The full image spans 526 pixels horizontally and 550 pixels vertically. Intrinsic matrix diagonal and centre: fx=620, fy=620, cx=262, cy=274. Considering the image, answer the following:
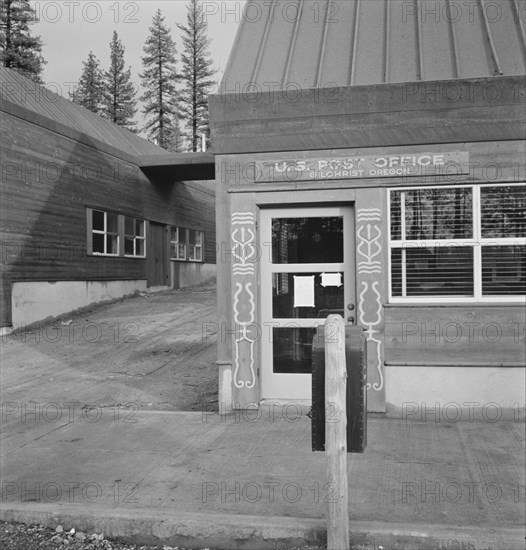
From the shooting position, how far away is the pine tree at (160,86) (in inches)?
2092

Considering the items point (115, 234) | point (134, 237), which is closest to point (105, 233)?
point (115, 234)

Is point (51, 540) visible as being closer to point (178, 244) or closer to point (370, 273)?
point (370, 273)

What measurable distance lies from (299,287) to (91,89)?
49.1 m

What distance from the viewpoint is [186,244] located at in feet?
84.3

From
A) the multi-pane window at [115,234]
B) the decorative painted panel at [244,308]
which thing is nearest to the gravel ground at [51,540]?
the decorative painted panel at [244,308]

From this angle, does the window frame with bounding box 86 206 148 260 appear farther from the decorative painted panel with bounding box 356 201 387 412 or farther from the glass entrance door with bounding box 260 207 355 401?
the decorative painted panel with bounding box 356 201 387 412

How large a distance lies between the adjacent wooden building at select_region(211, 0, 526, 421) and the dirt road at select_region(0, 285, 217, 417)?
193 centimetres

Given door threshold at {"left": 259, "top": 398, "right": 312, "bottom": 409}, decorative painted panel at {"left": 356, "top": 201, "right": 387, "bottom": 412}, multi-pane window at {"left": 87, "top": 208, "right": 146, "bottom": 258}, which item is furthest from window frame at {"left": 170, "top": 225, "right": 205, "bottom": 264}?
decorative painted panel at {"left": 356, "top": 201, "right": 387, "bottom": 412}

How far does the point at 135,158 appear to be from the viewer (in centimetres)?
2097

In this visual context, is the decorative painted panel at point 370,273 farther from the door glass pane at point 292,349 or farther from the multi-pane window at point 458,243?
the door glass pane at point 292,349

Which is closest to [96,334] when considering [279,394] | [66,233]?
[66,233]

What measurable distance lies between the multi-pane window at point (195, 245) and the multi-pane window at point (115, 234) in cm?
456

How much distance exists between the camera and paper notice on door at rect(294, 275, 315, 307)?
7539mm

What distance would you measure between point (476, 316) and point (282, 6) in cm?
522
